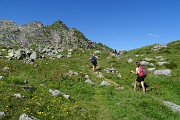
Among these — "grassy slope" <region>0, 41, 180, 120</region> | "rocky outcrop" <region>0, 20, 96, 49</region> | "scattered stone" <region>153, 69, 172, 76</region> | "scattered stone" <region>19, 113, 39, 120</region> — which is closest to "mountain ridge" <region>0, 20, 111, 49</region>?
"rocky outcrop" <region>0, 20, 96, 49</region>

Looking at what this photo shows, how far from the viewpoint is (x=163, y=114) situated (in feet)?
66.8

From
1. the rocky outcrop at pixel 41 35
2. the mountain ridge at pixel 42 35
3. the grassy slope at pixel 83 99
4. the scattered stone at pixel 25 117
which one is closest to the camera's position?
the scattered stone at pixel 25 117

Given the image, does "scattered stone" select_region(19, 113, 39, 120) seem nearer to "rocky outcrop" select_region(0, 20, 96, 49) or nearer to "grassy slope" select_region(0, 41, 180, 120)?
"grassy slope" select_region(0, 41, 180, 120)

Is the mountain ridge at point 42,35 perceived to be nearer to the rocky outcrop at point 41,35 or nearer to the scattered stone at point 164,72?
the rocky outcrop at point 41,35

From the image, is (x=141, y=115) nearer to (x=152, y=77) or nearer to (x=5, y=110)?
(x=5, y=110)

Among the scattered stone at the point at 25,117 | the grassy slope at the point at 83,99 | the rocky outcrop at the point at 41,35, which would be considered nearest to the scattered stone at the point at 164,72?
the grassy slope at the point at 83,99

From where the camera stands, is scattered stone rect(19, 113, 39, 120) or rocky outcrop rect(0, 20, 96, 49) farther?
rocky outcrop rect(0, 20, 96, 49)

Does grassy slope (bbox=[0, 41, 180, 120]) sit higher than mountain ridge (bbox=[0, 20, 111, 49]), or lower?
lower

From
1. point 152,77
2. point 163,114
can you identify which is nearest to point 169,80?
point 152,77

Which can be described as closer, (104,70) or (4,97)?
(4,97)

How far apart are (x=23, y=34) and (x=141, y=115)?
9660cm

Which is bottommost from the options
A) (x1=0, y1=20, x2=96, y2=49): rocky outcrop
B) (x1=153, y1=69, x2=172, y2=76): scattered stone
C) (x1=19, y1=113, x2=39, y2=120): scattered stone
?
(x1=19, y1=113, x2=39, y2=120): scattered stone

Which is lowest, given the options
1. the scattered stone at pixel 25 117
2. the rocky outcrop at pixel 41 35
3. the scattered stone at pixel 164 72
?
the scattered stone at pixel 25 117

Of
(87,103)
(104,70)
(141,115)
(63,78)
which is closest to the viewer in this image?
(141,115)
